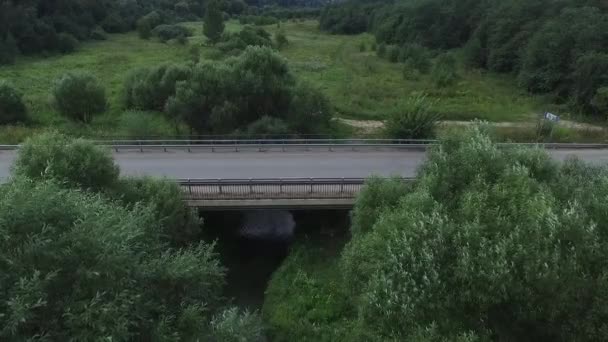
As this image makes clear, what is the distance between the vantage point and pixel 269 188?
→ 68.2ft

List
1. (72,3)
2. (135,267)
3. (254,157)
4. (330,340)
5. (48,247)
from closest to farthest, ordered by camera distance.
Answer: (48,247)
(135,267)
(330,340)
(254,157)
(72,3)

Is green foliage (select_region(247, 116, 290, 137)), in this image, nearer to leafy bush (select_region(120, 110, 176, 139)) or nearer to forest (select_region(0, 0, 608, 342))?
forest (select_region(0, 0, 608, 342))

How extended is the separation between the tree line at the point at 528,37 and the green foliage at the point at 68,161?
A: 39.6 metres

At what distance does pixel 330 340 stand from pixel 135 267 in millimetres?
7369

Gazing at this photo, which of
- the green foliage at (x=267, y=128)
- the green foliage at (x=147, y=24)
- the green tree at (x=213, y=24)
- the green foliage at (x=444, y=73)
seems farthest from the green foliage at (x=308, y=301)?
the green foliage at (x=147, y=24)

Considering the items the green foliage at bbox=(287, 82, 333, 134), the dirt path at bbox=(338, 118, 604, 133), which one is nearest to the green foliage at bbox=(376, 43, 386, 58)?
the dirt path at bbox=(338, 118, 604, 133)

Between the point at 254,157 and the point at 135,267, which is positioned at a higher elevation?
the point at 135,267

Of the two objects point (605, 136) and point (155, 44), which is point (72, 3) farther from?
point (605, 136)

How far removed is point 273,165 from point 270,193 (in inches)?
165

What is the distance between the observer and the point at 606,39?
4906cm

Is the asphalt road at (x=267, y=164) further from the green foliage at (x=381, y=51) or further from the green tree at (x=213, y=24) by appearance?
the green tree at (x=213, y=24)

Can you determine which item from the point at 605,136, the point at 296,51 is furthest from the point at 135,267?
the point at 296,51

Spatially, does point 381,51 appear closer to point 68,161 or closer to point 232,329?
point 68,161

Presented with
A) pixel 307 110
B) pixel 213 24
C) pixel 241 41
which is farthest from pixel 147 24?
Result: pixel 307 110
